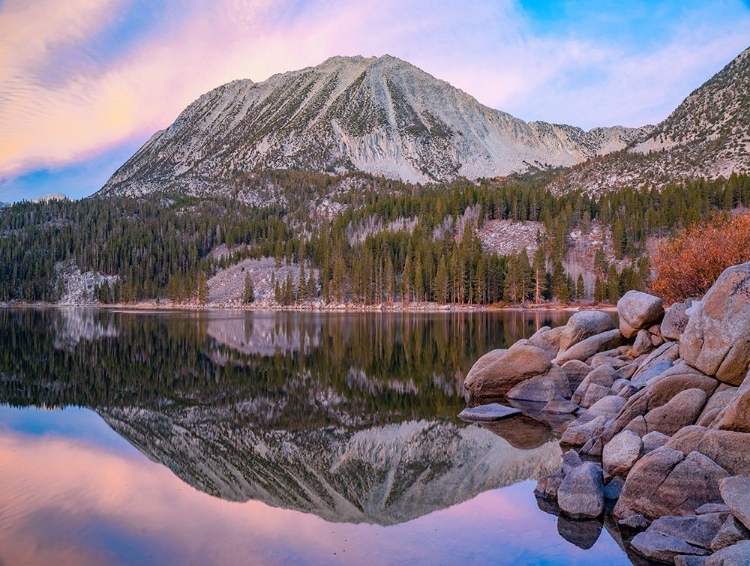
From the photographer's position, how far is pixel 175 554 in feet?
40.4

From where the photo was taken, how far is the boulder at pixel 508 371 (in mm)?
29562

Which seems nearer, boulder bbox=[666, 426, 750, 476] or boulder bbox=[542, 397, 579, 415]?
boulder bbox=[666, 426, 750, 476]

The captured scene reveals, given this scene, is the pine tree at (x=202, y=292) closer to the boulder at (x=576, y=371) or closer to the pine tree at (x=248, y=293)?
the pine tree at (x=248, y=293)

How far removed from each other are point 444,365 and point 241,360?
15.2m

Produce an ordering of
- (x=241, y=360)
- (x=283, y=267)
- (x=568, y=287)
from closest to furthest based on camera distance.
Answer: (x=241, y=360) < (x=568, y=287) < (x=283, y=267)

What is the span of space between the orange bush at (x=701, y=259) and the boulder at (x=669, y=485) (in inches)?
943

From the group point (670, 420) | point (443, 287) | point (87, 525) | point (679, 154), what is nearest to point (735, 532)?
point (670, 420)

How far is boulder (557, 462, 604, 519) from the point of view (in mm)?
14180

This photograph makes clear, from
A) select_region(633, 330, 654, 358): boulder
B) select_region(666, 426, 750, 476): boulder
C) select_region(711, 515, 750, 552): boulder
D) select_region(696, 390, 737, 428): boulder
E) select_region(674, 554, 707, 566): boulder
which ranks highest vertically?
select_region(633, 330, 654, 358): boulder

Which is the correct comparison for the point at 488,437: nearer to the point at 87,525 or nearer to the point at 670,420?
the point at 670,420

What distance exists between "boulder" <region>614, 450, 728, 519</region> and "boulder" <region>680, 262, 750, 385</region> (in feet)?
15.3

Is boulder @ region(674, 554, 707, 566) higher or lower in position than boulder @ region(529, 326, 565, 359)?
lower

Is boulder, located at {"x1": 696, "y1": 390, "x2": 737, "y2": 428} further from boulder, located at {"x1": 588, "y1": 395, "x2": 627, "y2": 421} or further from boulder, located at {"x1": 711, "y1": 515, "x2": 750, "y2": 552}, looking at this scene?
boulder, located at {"x1": 711, "y1": 515, "x2": 750, "y2": 552}

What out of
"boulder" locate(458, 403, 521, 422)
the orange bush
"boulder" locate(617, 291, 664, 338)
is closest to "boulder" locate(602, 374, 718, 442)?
"boulder" locate(458, 403, 521, 422)
